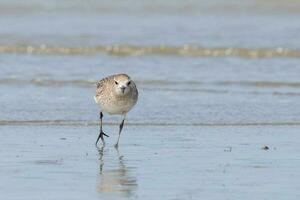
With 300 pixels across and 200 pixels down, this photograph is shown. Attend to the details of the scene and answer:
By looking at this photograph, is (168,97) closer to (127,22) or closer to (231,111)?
(231,111)

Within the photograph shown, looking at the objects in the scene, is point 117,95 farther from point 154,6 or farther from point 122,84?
point 154,6

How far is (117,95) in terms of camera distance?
11.8 metres

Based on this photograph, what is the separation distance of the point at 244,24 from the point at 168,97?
39.8ft

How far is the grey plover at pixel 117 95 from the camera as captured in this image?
11.6 m

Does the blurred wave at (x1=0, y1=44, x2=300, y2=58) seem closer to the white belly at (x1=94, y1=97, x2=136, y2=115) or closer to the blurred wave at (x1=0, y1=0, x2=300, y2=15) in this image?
the blurred wave at (x1=0, y1=0, x2=300, y2=15)

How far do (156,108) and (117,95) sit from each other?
2.48m

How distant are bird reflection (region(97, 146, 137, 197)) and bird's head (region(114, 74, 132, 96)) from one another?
1427 mm

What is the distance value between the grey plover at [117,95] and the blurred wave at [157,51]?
877 centimetres

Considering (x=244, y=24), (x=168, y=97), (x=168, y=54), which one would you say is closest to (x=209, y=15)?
(x=244, y=24)

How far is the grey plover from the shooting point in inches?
457

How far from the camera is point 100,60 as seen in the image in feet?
66.7

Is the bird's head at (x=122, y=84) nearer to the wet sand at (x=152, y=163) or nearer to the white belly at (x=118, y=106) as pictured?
the white belly at (x=118, y=106)

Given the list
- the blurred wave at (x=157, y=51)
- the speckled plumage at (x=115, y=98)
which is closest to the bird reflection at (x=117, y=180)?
the speckled plumage at (x=115, y=98)

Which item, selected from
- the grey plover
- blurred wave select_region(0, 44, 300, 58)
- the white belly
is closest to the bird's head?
the grey plover
